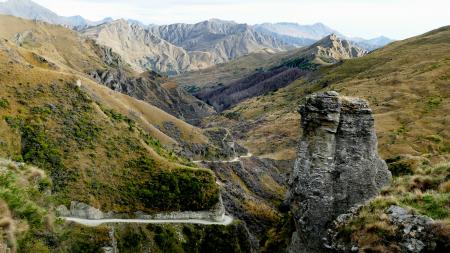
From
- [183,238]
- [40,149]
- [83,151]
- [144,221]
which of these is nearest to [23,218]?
[144,221]

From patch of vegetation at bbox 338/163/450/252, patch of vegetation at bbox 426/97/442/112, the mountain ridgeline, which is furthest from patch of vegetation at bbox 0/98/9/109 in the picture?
patch of vegetation at bbox 426/97/442/112

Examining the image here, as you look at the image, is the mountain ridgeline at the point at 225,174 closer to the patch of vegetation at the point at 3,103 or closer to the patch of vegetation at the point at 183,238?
the patch of vegetation at the point at 183,238

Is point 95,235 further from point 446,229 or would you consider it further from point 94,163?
point 446,229

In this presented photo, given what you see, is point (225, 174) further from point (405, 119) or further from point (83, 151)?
point (405, 119)

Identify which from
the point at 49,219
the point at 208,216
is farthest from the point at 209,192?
the point at 49,219

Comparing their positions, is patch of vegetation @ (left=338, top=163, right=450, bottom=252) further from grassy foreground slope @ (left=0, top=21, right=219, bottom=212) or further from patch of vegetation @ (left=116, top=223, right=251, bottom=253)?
grassy foreground slope @ (left=0, top=21, right=219, bottom=212)
